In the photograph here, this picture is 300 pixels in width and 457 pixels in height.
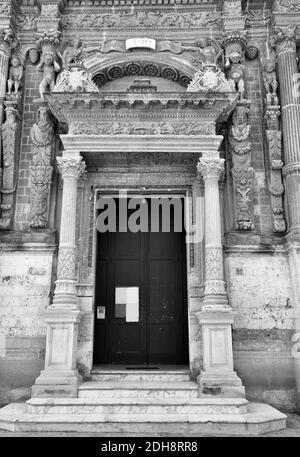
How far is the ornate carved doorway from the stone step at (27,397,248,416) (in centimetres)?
232

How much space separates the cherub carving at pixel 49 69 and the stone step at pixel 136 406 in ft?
22.1

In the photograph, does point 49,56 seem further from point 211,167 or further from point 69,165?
point 211,167

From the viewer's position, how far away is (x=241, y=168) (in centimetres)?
950

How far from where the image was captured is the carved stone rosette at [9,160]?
31.2 feet

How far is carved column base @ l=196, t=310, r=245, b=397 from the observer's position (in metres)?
7.68

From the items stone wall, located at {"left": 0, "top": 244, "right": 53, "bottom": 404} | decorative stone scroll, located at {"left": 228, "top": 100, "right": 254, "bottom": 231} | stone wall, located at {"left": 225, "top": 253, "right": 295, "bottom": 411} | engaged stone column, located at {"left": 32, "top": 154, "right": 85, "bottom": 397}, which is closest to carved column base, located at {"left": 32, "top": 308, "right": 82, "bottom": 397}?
engaged stone column, located at {"left": 32, "top": 154, "right": 85, "bottom": 397}

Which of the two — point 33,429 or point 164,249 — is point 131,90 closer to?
point 164,249

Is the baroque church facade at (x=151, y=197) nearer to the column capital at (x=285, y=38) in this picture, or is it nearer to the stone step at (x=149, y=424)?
the column capital at (x=285, y=38)

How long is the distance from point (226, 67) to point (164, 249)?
4484mm

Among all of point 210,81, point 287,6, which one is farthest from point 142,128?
point 287,6

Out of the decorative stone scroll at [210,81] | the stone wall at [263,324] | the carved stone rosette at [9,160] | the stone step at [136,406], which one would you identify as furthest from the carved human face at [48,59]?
the stone step at [136,406]

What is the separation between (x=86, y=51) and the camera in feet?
34.4

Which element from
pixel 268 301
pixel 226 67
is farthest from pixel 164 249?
pixel 226 67

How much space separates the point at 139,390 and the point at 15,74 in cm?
754
